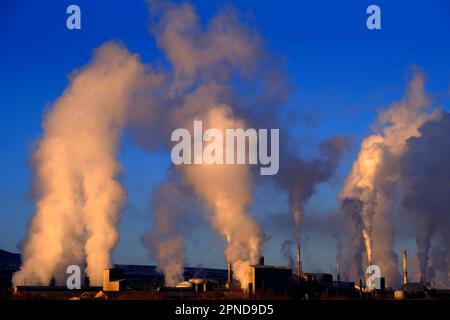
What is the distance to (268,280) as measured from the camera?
112 meters

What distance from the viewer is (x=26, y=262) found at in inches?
5064

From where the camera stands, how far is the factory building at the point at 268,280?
11056 cm

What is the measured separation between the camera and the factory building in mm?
110562
